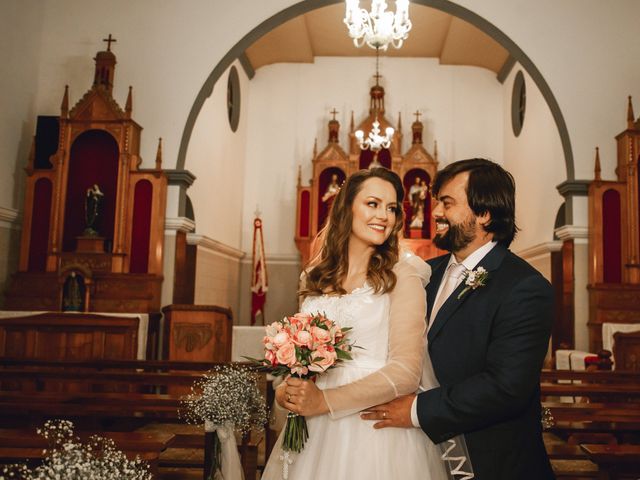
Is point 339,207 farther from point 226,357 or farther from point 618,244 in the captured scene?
point 618,244

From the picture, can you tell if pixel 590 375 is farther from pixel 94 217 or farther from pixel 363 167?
pixel 363 167

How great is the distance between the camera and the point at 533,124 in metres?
9.33

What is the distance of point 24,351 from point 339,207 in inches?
178

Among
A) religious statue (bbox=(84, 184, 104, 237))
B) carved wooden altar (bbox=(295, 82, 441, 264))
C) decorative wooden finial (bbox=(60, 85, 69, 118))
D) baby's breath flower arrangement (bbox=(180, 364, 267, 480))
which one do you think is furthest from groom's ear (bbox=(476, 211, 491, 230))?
carved wooden altar (bbox=(295, 82, 441, 264))

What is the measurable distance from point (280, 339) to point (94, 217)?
5454 millimetres

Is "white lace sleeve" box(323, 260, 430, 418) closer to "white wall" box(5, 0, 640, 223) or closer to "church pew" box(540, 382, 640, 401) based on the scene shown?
"church pew" box(540, 382, 640, 401)

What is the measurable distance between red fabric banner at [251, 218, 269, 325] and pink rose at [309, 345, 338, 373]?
802cm

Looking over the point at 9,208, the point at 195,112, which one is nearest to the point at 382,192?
the point at 195,112

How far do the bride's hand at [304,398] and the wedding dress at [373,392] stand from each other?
0.10 feet

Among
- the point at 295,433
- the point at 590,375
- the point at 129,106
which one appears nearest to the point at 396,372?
the point at 295,433

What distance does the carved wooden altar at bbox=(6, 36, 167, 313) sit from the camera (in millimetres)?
6422

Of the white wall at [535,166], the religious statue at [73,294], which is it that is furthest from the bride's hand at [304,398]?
the white wall at [535,166]

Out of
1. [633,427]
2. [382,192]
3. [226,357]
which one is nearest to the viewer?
[382,192]

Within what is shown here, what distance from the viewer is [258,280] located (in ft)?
32.4
